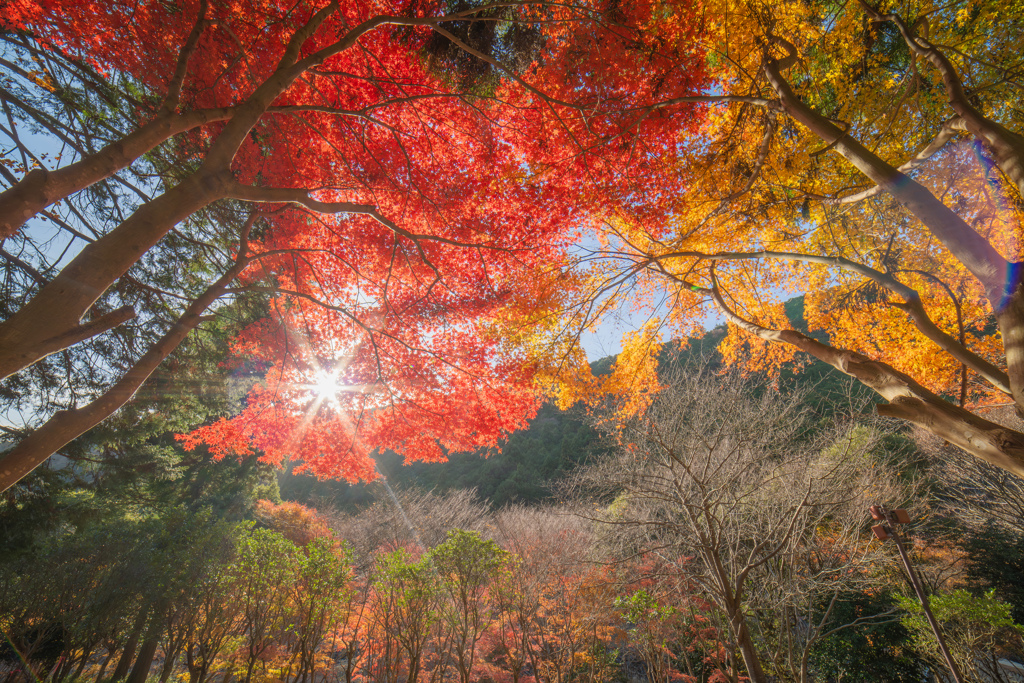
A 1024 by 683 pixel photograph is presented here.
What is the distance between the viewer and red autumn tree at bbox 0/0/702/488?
3982mm

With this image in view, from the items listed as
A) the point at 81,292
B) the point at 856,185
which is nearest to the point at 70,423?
the point at 81,292

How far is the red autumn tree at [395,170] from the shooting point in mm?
3982

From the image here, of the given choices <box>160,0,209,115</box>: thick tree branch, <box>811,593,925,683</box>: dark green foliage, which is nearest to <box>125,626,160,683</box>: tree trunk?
<box>160,0,209,115</box>: thick tree branch

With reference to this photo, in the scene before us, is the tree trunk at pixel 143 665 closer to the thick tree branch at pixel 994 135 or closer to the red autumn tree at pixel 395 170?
the red autumn tree at pixel 395 170

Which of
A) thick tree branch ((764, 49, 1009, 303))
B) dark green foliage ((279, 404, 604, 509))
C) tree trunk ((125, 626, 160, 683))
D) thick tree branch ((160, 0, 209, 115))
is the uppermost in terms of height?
thick tree branch ((160, 0, 209, 115))

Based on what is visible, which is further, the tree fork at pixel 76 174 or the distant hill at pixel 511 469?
the distant hill at pixel 511 469

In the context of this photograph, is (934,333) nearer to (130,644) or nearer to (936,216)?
(936,216)

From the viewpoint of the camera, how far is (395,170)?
5.29m

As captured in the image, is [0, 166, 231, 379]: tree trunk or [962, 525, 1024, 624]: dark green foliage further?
[962, 525, 1024, 624]: dark green foliage

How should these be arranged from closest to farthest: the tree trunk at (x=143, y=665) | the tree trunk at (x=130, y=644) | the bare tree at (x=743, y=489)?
the bare tree at (x=743, y=489) < the tree trunk at (x=130, y=644) < the tree trunk at (x=143, y=665)

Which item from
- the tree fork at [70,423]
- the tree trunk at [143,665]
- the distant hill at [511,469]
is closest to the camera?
the tree fork at [70,423]

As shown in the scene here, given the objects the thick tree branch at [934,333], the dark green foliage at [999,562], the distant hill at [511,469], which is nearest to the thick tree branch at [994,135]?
the thick tree branch at [934,333]

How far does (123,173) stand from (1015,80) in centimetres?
927

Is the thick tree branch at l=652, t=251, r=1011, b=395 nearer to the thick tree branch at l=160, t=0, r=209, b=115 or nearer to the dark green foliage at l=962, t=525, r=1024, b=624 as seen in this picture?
the thick tree branch at l=160, t=0, r=209, b=115
